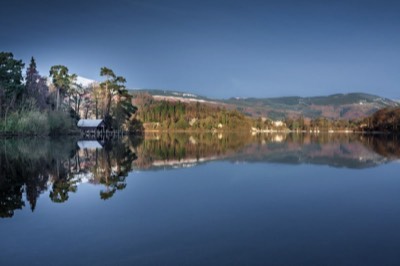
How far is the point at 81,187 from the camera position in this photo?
1031cm

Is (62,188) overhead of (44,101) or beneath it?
beneath

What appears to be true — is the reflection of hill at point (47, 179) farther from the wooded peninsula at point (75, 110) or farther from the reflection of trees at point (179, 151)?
the wooded peninsula at point (75, 110)

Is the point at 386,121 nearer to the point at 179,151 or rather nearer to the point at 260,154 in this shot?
the point at 260,154

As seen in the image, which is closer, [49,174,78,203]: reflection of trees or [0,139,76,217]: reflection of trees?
[0,139,76,217]: reflection of trees

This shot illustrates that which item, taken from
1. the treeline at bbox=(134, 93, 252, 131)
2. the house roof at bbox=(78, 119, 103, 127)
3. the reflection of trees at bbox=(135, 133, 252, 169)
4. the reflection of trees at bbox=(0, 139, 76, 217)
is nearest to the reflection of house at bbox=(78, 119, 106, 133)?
the house roof at bbox=(78, 119, 103, 127)

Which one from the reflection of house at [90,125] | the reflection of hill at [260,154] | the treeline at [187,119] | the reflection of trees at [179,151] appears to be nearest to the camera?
the reflection of hill at [260,154]

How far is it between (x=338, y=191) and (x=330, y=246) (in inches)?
204

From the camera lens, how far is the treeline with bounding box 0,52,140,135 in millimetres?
39219

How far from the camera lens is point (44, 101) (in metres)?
51.5

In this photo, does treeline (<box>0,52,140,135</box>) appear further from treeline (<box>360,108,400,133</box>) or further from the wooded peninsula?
treeline (<box>360,108,400,133</box>)

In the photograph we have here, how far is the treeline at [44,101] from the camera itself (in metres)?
39.2

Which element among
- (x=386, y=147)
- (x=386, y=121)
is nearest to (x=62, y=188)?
(x=386, y=147)

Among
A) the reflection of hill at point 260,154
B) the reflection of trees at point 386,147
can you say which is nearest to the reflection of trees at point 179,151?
the reflection of hill at point 260,154

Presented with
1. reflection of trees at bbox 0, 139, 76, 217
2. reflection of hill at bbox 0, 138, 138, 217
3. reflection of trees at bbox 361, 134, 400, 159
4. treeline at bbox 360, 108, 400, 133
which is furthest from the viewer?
treeline at bbox 360, 108, 400, 133
